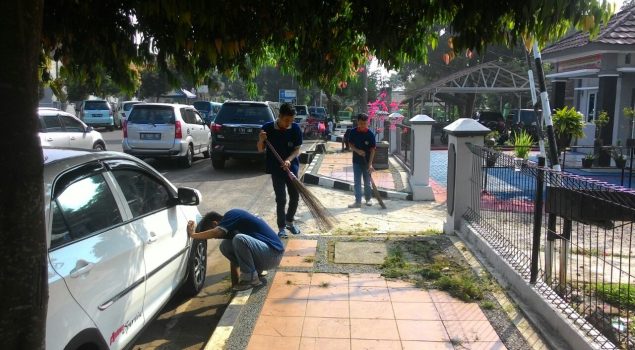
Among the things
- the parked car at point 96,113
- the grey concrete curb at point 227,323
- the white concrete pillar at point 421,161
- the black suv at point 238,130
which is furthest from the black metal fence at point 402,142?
the parked car at point 96,113

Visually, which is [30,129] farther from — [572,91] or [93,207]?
[572,91]

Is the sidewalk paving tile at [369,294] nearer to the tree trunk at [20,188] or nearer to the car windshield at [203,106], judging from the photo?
the tree trunk at [20,188]

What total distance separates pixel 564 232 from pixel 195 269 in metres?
3.11

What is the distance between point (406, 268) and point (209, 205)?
15.9 feet

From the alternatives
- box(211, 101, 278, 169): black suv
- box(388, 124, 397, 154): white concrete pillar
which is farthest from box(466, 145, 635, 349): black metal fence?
box(388, 124, 397, 154): white concrete pillar

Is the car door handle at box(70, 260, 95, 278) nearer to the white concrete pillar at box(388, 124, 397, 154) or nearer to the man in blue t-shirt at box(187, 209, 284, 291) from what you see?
the man in blue t-shirt at box(187, 209, 284, 291)

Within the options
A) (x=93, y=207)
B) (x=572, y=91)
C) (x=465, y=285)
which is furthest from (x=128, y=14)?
(x=572, y=91)

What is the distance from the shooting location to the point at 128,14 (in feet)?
12.8

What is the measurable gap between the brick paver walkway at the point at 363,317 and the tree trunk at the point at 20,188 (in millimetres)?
2225

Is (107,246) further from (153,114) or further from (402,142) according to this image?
(402,142)

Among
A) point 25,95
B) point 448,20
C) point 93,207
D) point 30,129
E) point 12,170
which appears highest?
point 448,20

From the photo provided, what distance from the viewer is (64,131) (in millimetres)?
13109

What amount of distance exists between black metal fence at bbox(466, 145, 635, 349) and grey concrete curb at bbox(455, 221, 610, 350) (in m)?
0.04

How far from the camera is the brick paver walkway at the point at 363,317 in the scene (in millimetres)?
3883
